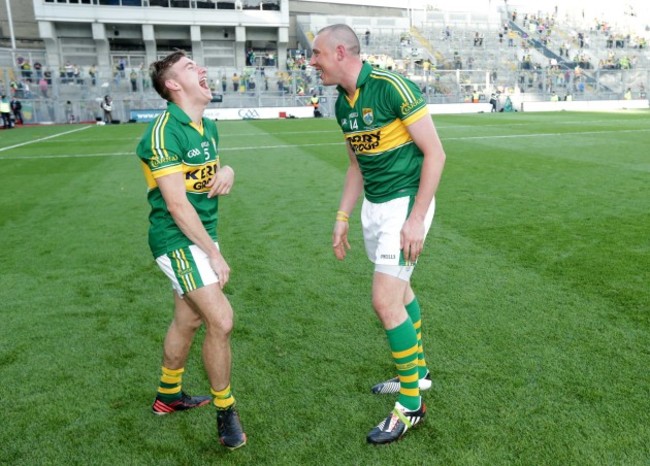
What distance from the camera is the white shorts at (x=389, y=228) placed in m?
3.01

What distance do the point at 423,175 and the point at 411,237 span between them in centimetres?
33

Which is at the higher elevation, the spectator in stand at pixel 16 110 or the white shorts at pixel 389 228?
the white shorts at pixel 389 228

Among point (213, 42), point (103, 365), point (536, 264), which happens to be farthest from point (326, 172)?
point (213, 42)

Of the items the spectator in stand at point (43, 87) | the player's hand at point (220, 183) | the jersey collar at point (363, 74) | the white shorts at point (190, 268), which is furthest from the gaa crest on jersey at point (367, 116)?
the spectator in stand at point (43, 87)

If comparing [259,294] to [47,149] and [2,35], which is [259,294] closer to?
[47,149]

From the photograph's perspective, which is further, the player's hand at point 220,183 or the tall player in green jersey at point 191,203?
the player's hand at point 220,183

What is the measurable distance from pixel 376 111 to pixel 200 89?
0.93 meters

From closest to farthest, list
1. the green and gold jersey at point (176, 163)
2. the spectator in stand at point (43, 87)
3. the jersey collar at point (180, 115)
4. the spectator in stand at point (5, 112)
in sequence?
the green and gold jersey at point (176, 163) < the jersey collar at point (180, 115) < the spectator in stand at point (5, 112) < the spectator in stand at point (43, 87)

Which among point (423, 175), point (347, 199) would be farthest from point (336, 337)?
point (423, 175)

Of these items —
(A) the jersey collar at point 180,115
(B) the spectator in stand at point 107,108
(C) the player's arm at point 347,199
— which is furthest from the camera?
(B) the spectator in stand at point 107,108

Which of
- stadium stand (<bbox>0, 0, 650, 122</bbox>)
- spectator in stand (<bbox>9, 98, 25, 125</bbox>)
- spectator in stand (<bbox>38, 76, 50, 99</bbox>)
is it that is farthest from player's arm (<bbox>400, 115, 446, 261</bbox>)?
spectator in stand (<bbox>38, 76, 50, 99</bbox>)

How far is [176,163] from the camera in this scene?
2717mm

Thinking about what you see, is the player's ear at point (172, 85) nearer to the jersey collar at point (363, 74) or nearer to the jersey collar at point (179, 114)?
the jersey collar at point (179, 114)

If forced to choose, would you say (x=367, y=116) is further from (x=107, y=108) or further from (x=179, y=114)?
(x=107, y=108)
